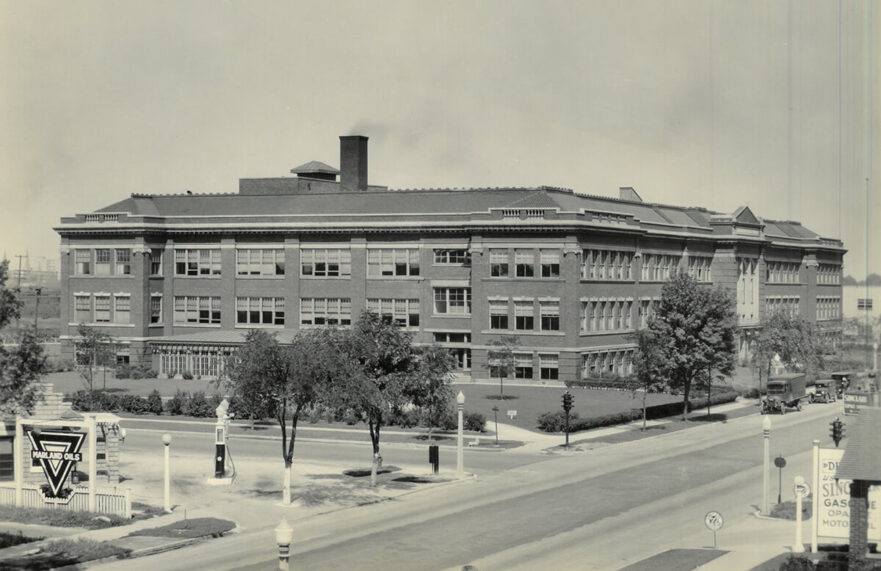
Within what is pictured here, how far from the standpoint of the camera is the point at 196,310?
330 feet

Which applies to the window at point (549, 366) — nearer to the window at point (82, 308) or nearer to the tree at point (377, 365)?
the window at point (82, 308)

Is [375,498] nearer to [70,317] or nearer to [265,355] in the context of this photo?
[265,355]

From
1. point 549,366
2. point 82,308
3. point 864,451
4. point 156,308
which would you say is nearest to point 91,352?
point 156,308

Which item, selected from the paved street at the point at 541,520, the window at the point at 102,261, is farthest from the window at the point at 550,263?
the window at the point at 102,261

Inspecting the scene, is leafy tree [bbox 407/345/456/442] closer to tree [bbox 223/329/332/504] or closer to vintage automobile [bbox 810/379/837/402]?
tree [bbox 223/329/332/504]

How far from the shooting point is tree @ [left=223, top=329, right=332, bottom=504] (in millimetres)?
43344

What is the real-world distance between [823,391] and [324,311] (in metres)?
36.8

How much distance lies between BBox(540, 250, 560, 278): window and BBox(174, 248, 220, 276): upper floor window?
26864mm

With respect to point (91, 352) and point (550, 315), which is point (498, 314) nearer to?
point (550, 315)

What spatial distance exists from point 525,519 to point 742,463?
17.8m

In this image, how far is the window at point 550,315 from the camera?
8888 cm

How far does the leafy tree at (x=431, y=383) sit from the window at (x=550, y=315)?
121 ft

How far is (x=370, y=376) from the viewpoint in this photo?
4834 centimetres

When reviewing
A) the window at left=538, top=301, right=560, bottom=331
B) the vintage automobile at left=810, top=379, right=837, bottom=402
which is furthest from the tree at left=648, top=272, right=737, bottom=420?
the vintage automobile at left=810, top=379, right=837, bottom=402
